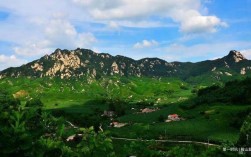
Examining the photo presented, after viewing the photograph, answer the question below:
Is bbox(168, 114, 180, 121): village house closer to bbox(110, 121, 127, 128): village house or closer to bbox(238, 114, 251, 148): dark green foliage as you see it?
bbox(110, 121, 127, 128): village house

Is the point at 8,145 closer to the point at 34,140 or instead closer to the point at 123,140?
the point at 34,140

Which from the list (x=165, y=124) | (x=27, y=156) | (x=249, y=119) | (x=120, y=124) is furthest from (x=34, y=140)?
(x=120, y=124)

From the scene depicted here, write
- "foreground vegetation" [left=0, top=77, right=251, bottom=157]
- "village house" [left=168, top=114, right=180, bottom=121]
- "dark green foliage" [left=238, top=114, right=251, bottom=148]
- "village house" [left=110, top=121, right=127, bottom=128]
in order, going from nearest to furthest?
"foreground vegetation" [left=0, top=77, right=251, bottom=157] < "dark green foliage" [left=238, top=114, right=251, bottom=148] < "village house" [left=110, top=121, right=127, bottom=128] < "village house" [left=168, top=114, right=180, bottom=121]

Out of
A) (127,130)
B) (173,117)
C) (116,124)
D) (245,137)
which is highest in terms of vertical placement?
(245,137)

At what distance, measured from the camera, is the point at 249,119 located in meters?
108

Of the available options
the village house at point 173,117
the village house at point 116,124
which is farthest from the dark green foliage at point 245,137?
the village house at point 116,124

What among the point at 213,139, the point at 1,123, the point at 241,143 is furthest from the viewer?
the point at 213,139

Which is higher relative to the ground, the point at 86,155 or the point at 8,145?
the point at 8,145

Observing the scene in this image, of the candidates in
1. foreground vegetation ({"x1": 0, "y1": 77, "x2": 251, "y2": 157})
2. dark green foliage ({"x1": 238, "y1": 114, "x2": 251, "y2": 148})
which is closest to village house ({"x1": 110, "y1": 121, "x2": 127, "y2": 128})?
foreground vegetation ({"x1": 0, "y1": 77, "x2": 251, "y2": 157})

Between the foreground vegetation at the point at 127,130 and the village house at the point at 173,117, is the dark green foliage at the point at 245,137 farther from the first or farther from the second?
the village house at the point at 173,117

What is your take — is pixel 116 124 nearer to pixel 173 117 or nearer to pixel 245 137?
A: pixel 173 117

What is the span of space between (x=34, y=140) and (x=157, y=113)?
170680mm

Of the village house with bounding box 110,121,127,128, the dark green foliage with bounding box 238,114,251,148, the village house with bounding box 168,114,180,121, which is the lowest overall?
the village house with bounding box 110,121,127,128

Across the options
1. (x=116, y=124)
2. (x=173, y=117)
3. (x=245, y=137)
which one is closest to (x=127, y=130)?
(x=116, y=124)
